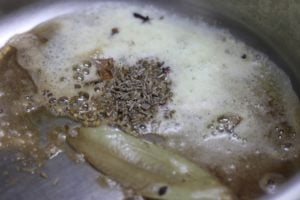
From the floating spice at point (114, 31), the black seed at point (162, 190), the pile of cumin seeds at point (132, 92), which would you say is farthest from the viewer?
the floating spice at point (114, 31)

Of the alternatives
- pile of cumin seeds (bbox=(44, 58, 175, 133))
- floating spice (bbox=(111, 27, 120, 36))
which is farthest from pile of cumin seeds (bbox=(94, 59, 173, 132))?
floating spice (bbox=(111, 27, 120, 36))

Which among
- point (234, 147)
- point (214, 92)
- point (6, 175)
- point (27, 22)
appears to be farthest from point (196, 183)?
point (27, 22)

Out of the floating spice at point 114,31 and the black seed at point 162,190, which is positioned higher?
the floating spice at point 114,31

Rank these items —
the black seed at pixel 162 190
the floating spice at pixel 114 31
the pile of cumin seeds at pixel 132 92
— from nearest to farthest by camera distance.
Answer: the black seed at pixel 162 190
the pile of cumin seeds at pixel 132 92
the floating spice at pixel 114 31

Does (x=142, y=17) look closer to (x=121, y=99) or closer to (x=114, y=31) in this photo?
(x=114, y=31)

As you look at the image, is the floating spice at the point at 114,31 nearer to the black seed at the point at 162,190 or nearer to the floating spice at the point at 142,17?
the floating spice at the point at 142,17

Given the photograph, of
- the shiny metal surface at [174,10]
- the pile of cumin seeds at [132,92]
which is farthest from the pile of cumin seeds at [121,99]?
the shiny metal surface at [174,10]

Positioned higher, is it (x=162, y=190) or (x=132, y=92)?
(x=132, y=92)

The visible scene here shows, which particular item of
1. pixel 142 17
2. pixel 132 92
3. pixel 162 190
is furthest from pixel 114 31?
pixel 162 190

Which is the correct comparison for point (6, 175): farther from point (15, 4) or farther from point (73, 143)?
point (15, 4)
